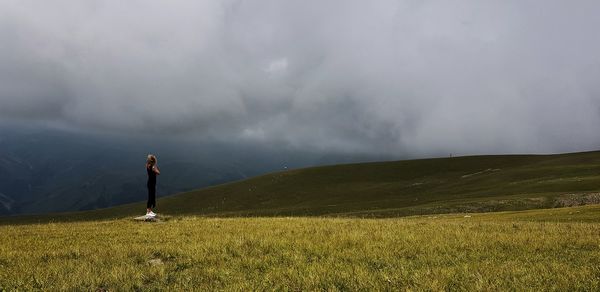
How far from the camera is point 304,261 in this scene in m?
13.5

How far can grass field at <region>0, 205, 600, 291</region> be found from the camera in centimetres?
1066

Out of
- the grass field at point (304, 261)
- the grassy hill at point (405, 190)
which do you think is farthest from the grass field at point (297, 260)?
the grassy hill at point (405, 190)

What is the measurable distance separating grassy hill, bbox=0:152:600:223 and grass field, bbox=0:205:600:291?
70.0m

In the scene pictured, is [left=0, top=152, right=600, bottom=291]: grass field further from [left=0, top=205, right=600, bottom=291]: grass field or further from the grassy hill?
the grassy hill

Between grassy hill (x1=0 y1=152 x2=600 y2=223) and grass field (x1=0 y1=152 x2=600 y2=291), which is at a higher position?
grass field (x1=0 y1=152 x2=600 y2=291)

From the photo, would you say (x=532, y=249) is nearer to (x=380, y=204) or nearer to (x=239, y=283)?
(x=239, y=283)

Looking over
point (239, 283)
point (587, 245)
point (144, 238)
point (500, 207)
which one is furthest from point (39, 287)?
point (500, 207)

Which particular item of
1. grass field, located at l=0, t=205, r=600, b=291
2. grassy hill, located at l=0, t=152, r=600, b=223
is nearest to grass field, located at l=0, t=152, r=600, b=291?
grass field, located at l=0, t=205, r=600, b=291

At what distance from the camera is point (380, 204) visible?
388 ft

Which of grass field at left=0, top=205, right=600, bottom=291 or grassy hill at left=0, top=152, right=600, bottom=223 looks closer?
grass field at left=0, top=205, right=600, bottom=291

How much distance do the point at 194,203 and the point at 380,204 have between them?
245 ft

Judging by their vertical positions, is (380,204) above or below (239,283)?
below

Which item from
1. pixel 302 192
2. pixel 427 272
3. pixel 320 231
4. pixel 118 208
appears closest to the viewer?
pixel 427 272

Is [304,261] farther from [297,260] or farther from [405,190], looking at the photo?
[405,190]
